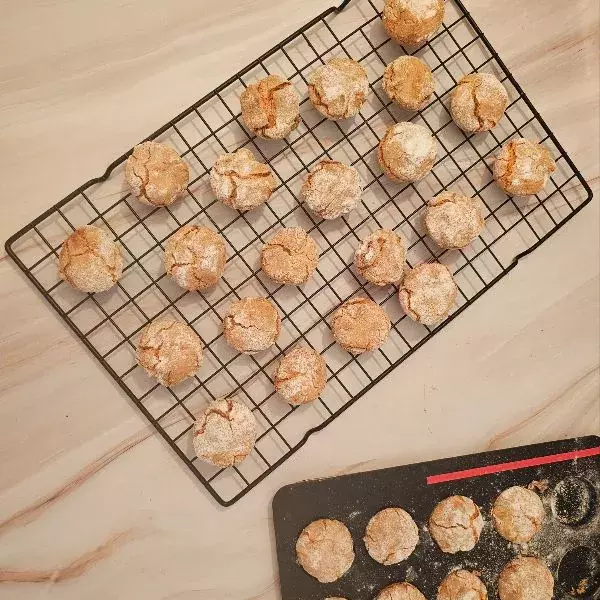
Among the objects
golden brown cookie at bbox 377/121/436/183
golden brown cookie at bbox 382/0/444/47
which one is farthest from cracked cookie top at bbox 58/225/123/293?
golden brown cookie at bbox 382/0/444/47

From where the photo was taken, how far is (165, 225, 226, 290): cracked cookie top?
1.79 metres

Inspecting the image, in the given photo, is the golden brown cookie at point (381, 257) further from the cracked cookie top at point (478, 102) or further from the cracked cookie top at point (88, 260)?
the cracked cookie top at point (88, 260)

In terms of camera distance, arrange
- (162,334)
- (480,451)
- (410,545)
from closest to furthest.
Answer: (162,334) < (410,545) < (480,451)

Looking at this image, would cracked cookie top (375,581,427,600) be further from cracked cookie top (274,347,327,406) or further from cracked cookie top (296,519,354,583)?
cracked cookie top (274,347,327,406)

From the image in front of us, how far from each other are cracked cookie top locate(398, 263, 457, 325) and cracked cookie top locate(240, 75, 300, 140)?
521 millimetres

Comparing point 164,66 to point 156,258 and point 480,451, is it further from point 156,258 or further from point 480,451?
point 480,451

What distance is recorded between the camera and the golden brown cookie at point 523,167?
1933 millimetres

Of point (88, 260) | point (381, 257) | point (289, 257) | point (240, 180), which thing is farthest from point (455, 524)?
point (88, 260)

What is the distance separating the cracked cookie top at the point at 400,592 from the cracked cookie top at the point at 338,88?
50.2 inches

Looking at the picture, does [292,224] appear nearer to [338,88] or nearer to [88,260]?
[338,88]

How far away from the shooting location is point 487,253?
2039mm

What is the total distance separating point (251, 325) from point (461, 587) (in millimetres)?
928

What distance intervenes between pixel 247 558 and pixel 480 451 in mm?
733

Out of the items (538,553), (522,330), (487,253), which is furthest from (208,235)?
(538,553)
